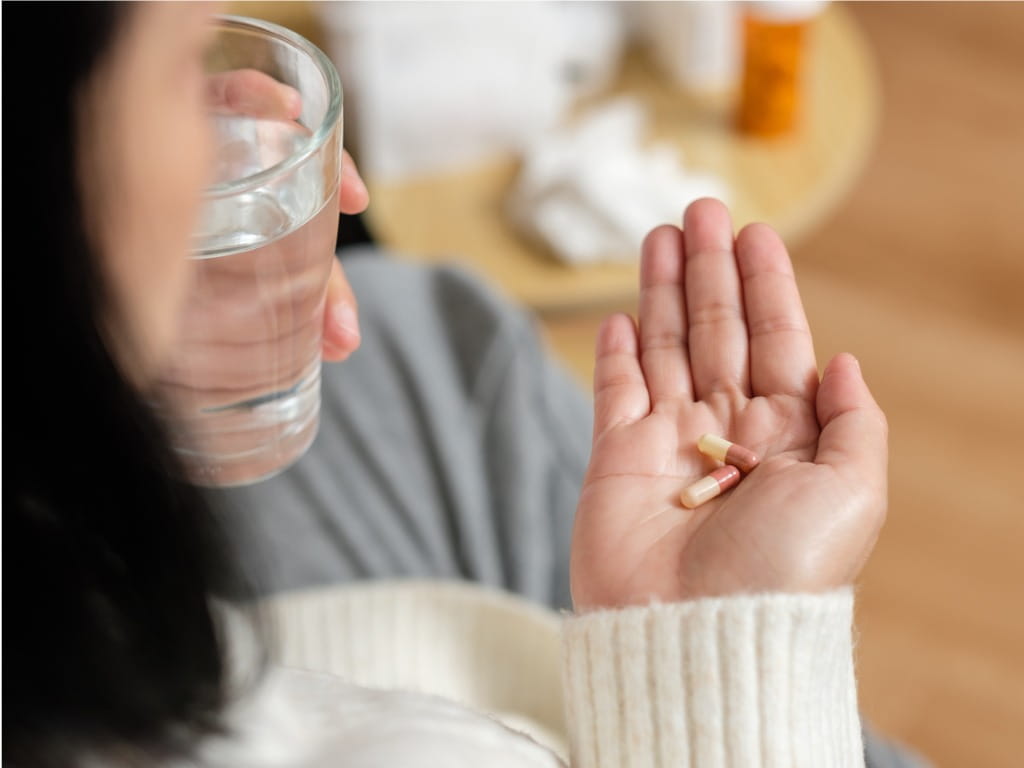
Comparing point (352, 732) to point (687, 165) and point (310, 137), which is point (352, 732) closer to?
point (310, 137)

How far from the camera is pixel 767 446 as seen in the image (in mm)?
534

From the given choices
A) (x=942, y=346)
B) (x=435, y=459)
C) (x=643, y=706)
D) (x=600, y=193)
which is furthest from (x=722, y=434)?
(x=942, y=346)

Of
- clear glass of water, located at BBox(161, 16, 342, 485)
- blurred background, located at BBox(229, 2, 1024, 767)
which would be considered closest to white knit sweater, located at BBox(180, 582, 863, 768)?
clear glass of water, located at BBox(161, 16, 342, 485)

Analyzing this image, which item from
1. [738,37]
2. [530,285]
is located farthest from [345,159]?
[738,37]

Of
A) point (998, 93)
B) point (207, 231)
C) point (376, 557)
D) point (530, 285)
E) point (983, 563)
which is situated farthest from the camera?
point (998, 93)

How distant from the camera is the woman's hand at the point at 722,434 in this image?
1.58 ft

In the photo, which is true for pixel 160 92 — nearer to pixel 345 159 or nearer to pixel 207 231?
pixel 207 231

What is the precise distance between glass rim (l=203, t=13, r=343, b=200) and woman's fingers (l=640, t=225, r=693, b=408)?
0.61 feet

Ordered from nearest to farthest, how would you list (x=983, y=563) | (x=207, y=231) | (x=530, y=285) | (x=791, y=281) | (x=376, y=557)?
1. (x=207, y=231)
2. (x=791, y=281)
3. (x=376, y=557)
4. (x=530, y=285)
5. (x=983, y=563)

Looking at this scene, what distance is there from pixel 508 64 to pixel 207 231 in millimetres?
883

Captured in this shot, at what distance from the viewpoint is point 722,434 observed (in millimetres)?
539

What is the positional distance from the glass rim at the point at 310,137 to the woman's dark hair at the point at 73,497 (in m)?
0.10

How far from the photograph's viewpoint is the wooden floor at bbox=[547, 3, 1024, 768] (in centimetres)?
124

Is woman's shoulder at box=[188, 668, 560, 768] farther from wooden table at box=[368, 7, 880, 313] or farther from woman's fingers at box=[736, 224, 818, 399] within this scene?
wooden table at box=[368, 7, 880, 313]
